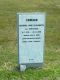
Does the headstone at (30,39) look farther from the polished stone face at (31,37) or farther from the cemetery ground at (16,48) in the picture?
the cemetery ground at (16,48)

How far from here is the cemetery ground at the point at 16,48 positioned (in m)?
7.13

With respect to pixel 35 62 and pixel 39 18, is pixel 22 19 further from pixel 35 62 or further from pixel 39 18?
pixel 35 62

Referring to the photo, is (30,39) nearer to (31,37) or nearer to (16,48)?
(31,37)

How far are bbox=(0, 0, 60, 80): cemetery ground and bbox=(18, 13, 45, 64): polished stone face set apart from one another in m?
0.32

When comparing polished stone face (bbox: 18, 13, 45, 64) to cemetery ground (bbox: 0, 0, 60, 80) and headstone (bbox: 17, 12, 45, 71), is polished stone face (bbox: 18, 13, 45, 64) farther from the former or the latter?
cemetery ground (bbox: 0, 0, 60, 80)

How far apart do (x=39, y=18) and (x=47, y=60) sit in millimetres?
1589

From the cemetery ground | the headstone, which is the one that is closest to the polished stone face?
the headstone

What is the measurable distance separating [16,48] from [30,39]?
7.89ft

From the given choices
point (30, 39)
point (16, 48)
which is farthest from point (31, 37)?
point (16, 48)

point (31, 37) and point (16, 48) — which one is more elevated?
point (31, 37)

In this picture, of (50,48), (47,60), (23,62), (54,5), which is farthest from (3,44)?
(54,5)

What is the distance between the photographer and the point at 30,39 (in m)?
7.21

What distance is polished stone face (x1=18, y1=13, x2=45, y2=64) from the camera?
7.05 meters

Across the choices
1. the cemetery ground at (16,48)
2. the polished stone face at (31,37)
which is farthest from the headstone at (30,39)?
A: the cemetery ground at (16,48)
